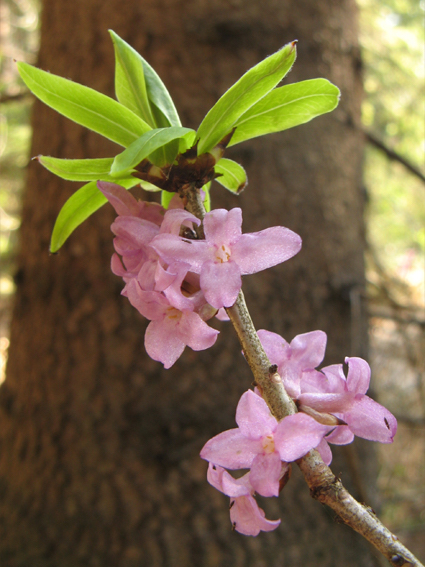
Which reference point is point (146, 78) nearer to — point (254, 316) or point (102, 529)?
point (254, 316)

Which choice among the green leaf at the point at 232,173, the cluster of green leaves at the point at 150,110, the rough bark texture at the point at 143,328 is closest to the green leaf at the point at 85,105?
the cluster of green leaves at the point at 150,110

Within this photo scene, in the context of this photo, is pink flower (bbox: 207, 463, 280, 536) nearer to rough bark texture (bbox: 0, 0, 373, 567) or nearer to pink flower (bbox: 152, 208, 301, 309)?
pink flower (bbox: 152, 208, 301, 309)

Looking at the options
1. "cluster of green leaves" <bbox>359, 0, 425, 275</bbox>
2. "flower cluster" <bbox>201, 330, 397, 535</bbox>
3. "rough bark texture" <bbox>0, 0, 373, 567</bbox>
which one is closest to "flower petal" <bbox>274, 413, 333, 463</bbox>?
"flower cluster" <bbox>201, 330, 397, 535</bbox>

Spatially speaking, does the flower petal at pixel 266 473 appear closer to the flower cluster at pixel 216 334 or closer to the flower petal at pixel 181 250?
the flower cluster at pixel 216 334

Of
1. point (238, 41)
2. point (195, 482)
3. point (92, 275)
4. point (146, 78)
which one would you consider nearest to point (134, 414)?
point (195, 482)

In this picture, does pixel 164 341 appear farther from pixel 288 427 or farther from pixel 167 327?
pixel 288 427

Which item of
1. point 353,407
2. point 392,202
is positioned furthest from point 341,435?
point 392,202
